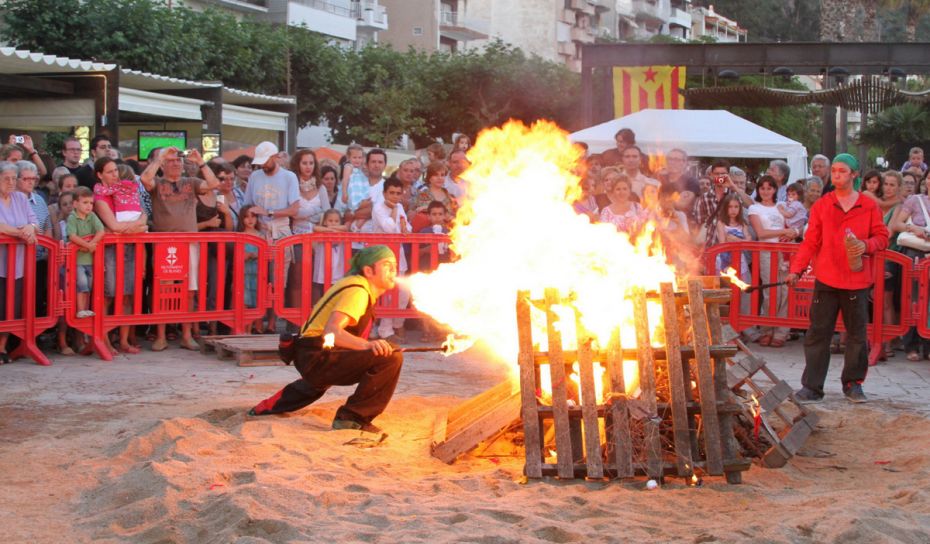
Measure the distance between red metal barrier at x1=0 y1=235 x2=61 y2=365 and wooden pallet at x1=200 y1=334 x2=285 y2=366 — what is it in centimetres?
153

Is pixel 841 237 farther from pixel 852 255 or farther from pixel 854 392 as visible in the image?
pixel 854 392

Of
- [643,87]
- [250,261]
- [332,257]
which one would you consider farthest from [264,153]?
[643,87]

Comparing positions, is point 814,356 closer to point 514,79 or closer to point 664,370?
point 664,370

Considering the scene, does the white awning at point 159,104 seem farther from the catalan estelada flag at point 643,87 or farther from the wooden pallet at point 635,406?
the wooden pallet at point 635,406

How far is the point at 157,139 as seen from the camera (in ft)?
61.5

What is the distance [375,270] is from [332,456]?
1454 mm

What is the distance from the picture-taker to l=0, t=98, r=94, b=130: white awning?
603 inches

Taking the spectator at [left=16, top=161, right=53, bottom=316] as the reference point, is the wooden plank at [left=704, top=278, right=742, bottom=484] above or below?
below

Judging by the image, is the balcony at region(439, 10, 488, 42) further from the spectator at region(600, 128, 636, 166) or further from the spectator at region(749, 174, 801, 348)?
the spectator at region(749, 174, 801, 348)

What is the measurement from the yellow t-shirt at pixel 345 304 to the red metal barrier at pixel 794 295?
559 cm

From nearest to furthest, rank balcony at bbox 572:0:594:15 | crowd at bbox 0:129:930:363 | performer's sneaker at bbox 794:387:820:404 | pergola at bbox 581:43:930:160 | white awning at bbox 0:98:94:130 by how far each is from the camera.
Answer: performer's sneaker at bbox 794:387:820:404
crowd at bbox 0:129:930:363
white awning at bbox 0:98:94:130
pergola at bbox 581:43:930:160
balcony at bbox 572:0:594:15

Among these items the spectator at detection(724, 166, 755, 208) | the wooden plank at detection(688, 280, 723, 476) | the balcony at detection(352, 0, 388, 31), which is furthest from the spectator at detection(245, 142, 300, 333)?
the balcony at detection(352, 0, 388, 31)

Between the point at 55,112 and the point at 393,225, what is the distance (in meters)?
6.21

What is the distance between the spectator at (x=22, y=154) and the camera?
36.4 feet
